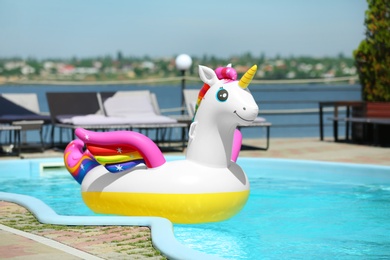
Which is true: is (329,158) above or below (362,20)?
below

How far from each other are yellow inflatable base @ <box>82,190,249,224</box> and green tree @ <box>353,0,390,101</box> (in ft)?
25.6

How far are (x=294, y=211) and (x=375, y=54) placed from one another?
22.1ft

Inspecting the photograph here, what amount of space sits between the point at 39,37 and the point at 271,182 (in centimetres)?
6609

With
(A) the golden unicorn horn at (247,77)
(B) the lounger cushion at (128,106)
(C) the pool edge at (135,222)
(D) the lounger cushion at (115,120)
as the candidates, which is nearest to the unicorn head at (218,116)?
(A) the golden unicorn horn at (247,77)

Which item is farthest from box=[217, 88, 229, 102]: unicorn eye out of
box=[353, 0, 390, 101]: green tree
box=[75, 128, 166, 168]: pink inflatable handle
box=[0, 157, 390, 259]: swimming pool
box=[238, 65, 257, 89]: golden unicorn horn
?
box=[353, 0, 390, 101]: green tree

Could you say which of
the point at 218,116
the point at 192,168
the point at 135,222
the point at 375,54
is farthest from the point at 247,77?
the point at 375,54

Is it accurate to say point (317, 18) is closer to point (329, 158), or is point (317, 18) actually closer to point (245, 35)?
point (245, 35)

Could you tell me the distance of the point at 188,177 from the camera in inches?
260

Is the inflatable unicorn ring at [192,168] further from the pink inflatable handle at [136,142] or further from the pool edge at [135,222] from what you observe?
the pool edge at [135,222]

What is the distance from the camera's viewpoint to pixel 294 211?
8141mm

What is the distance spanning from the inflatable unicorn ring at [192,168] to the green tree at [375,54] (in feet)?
25.6

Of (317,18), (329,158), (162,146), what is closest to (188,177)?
(329,158)

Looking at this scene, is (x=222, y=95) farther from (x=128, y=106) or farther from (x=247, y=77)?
(x=128, y=106)

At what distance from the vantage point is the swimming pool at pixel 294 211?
630 centimetres
